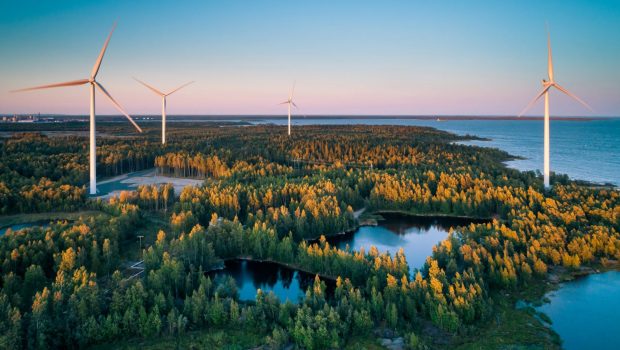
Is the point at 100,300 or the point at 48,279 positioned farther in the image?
the point at 48,279

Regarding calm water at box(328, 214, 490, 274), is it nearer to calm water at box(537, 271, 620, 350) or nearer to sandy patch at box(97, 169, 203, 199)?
calm water at box(537, 271, 620, 350)

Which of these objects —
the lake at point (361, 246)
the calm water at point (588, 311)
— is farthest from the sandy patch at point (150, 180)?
the calm water at point (588, 311)

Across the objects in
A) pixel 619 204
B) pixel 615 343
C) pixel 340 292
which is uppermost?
pixel 619 204

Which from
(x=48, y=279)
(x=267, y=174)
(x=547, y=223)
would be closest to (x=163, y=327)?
(x=48, y=279)

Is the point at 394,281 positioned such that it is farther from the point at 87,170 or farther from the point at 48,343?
the point at 87,170

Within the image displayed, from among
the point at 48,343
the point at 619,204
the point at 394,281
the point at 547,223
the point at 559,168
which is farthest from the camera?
the point at 559,168

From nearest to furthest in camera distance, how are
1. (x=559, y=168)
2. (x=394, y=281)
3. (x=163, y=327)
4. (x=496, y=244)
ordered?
(x=163, y=327), (x=394, y=281), (x=496, y=244), (x=559, y=168)

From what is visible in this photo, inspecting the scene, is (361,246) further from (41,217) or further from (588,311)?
(41,217)
